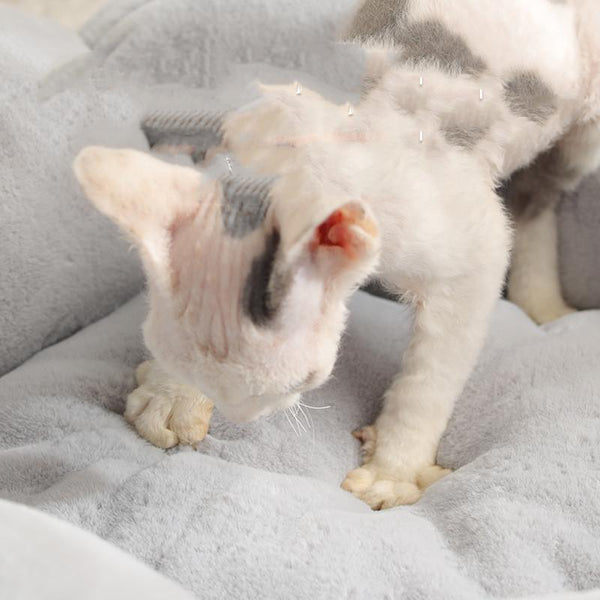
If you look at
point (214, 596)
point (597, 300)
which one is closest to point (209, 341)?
point (214, 596)

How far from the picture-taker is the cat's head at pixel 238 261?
0.53 metres

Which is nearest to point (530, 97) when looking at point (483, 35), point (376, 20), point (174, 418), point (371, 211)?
point (483, 35)

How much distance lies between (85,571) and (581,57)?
766 millimetres

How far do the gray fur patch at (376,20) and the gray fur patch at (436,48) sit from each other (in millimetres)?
11

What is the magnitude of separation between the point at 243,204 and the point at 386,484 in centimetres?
41

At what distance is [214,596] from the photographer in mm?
614

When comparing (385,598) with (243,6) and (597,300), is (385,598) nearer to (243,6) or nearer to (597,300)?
(243,6)

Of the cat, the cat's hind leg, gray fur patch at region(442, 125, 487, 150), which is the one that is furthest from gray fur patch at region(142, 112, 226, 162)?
the cat's hind leg

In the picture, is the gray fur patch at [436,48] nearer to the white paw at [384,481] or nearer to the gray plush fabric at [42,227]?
the gray plush fabric at [42,227]

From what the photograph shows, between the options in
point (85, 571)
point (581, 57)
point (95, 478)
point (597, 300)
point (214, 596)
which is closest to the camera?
point (85, 571)

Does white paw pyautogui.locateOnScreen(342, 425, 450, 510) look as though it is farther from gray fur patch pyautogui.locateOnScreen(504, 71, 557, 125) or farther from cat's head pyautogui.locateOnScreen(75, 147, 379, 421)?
gray fur patch pyautogui.locateOnScreen(504, 71, 557, 125)

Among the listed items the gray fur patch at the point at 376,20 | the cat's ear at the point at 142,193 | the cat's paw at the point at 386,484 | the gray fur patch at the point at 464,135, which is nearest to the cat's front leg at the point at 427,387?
the cat's paw at the point at 386,484

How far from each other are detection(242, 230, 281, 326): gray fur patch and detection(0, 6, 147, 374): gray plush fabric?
0.76 feet

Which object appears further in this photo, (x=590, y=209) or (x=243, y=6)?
(x=590, y=209)
